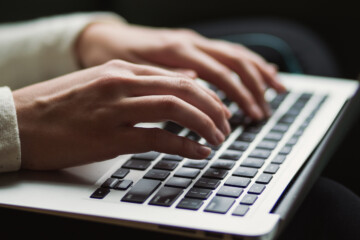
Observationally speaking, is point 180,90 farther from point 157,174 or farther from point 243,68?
point 243,68

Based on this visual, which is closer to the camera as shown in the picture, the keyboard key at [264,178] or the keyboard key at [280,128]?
the keyboard key at [264,178]

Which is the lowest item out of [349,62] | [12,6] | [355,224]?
[349,62]

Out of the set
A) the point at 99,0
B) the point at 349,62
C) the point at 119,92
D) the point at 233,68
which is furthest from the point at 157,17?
the point at 119,92

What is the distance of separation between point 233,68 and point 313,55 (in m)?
0.27

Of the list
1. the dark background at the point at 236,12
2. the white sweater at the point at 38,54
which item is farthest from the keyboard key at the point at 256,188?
the dark background at the point at 236,12

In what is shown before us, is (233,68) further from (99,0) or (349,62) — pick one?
(99,0)

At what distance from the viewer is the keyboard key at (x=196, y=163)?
535 mm

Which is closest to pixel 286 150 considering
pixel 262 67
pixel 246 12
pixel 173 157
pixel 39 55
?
pixel 173 157

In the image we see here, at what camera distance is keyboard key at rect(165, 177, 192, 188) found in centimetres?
49

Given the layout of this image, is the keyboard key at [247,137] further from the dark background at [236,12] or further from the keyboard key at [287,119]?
the dark background at [236,12]

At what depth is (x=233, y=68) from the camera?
0.76m

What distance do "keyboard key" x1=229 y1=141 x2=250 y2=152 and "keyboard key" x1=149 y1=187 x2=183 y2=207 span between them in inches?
4.8

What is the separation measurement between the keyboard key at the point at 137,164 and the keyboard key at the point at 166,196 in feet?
0.18

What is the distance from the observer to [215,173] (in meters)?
0.52
